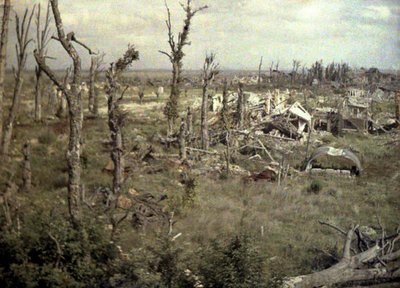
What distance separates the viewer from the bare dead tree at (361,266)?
5.68m

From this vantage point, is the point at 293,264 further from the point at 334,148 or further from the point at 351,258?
the point at 334,148

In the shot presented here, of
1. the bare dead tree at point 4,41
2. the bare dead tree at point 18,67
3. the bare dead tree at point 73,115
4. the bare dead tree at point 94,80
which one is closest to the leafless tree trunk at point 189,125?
the bare dead tree at point 94,80

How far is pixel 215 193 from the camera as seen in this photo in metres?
5.88

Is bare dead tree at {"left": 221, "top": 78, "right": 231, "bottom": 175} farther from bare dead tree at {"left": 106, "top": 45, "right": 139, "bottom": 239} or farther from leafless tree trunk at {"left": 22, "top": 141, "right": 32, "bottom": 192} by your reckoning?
leafless tree trunk at {"left": 22, "top": 141, "right": 32, "bottom": 192}

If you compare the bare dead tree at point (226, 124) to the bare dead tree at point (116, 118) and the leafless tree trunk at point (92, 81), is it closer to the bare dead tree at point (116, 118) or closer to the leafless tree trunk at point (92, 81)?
the bare dead tree at point (116, 118)

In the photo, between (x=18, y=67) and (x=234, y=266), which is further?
(x=18, y=67)

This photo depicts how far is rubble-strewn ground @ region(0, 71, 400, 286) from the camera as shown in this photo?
5.61 m

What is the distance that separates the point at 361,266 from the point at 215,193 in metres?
2.11

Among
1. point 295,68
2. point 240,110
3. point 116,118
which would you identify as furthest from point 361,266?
point 295,68

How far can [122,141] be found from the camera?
5.75 m

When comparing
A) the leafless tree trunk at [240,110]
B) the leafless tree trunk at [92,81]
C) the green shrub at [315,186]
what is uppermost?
the leafless tree trunk at [92,81]

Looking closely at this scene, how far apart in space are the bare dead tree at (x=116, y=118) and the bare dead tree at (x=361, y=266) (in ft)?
7.13

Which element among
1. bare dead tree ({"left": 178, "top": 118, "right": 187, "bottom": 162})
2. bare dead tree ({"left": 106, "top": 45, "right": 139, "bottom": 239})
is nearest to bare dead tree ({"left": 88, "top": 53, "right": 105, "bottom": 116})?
bare dead tree ({"left": 106, "top": 45, "right": 139, "bottom": 239})

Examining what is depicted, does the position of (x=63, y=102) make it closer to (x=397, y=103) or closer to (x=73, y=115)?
(x=73, y=115)
